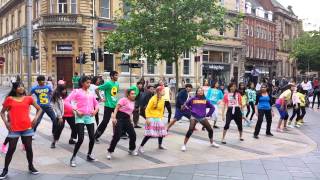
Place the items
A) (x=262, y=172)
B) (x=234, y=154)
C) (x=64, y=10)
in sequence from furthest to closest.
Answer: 1. (x=64, y=10)
2. (x=234, y=154)
3. (x=262, y=172)

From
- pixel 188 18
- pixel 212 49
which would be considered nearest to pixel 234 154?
pixel 188 18

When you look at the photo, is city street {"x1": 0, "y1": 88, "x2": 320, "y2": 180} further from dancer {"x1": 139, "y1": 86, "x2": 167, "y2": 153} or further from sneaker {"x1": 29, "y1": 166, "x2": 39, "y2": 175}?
dancer {"x1": 139, "y1": 86, "x2": 167, "y2": 153}

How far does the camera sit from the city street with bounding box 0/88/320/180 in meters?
7.95

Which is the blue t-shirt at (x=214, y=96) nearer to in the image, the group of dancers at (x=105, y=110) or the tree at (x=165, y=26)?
the group of dancers at (x=105, y=110)

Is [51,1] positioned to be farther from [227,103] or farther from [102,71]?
[227,103]

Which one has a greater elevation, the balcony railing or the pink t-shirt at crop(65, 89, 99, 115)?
the balcony railing

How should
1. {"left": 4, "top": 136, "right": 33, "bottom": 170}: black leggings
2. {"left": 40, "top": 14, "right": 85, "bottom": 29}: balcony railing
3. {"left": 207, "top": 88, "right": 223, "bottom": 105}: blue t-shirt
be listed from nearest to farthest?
{"left": 4, "top": 136, "right": 33, "bottom": 170}: black leggings < {"left": 207, "top": 88, "right": 223, "bottom": 105}: blue t-shirt < {"left": 40, "top": 14, "right": 85, "bottom": 29}: balcony railing

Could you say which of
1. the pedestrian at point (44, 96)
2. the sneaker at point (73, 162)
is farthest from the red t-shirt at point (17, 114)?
the pedestrian at point (44, 96)

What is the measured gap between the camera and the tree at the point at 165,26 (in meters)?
22.9

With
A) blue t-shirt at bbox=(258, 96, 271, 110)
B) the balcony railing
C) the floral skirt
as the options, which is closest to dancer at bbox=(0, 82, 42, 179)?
the floral skirt

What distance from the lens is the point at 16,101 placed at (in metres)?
7.57

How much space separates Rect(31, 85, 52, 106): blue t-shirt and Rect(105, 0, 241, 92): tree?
12.4 m

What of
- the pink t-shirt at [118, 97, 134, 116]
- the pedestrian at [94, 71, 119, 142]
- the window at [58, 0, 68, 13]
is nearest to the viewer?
the pink t-shirt at [118, 97, 134, 116]

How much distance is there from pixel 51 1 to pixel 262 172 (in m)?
31.9
